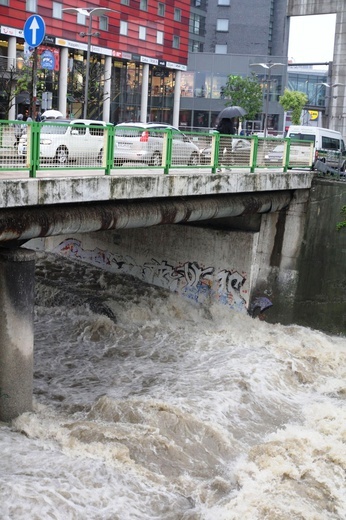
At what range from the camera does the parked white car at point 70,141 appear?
40.8 feet

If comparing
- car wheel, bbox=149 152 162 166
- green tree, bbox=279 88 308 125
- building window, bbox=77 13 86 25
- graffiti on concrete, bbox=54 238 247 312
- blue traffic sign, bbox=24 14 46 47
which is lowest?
graffiti on concrete, bbox=54 238 247 312

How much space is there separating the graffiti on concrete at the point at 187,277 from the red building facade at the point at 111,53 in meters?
19.7

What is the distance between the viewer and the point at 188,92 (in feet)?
230

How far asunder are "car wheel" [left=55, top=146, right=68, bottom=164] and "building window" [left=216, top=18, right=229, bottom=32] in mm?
74589

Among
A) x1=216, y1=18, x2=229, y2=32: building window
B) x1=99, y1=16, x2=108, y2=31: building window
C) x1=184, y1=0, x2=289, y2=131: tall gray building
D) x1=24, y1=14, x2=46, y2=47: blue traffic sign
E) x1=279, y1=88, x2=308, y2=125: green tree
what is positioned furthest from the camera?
x1=216, y1=18, x2=229, y2=32: building window

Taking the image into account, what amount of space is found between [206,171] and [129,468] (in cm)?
829

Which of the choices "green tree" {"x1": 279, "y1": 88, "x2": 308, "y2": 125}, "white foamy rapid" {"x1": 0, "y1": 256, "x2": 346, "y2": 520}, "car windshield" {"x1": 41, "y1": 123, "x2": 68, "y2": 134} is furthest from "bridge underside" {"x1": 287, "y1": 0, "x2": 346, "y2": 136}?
"car windshield" {"x1": 41, "y1": 123, "x2": 68, "y2": 134}

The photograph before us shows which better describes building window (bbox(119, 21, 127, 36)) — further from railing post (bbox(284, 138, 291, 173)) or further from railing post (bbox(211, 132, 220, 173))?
railing post (bbox(211, 132, 220, 173))

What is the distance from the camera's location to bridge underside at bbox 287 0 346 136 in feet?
169

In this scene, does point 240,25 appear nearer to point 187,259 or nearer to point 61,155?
point 187,259

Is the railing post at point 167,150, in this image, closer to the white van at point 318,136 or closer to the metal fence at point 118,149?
the metal fence at point 118,149

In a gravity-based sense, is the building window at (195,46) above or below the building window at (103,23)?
above

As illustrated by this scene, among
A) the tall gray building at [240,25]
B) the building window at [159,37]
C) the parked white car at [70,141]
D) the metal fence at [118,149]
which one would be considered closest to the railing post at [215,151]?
the metal fence at [118,149]

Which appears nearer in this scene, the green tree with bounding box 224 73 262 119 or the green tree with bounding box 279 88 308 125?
the green tree with bounding box 224 73 262 119
